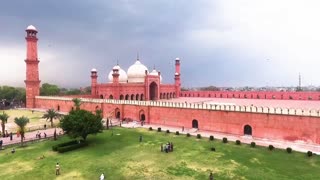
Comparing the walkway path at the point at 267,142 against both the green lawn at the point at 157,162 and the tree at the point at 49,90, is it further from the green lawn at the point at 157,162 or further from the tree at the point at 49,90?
the tree at the point at 49,90

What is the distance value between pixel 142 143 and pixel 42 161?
7532 mm

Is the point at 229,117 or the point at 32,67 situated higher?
the point at 32,67

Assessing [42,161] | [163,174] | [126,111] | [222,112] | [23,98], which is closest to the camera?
[163,174]

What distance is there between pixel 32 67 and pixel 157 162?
35490mm

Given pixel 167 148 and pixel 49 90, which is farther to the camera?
pixel 49 90

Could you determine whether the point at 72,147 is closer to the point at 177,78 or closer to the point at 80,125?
the point at 80,125

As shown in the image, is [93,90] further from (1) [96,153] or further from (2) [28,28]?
(1) [96,153]

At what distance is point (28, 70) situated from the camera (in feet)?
150

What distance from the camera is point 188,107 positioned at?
2909 centimetres

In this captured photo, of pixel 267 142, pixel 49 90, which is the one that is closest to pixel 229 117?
pixel 267 142

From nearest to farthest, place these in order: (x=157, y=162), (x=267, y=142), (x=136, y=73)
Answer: (x=157, y=162) < (x=267, y=142) < (x=136, y=73)

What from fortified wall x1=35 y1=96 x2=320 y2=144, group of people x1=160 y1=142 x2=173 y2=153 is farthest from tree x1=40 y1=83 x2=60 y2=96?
group of people x1=160 y1=142 x2=173 y2=153

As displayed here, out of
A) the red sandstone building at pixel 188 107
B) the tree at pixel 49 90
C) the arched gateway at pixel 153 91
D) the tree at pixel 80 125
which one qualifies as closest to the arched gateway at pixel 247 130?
the red sandstone building at pixel 188 107

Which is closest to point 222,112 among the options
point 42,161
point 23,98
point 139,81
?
point 42,161
